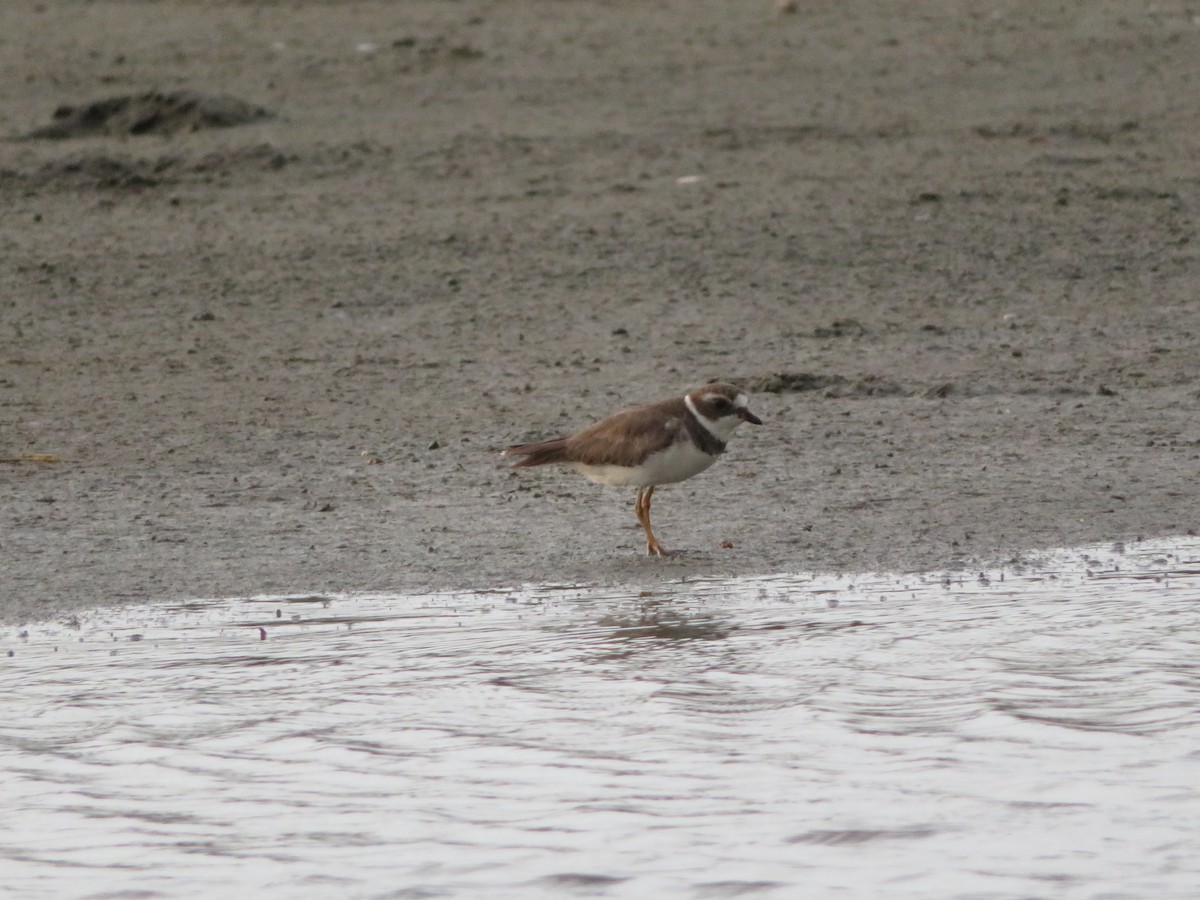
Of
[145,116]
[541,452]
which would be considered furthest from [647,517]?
[145,116]

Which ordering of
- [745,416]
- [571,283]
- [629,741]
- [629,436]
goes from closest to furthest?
[629,741] → [629,436] → [745,416] → [571,283]

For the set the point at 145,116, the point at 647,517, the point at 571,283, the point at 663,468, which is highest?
the point at 145,116

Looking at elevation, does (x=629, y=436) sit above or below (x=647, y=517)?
above

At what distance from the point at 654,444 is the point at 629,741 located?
1.66m

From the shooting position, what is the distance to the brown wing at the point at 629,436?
7.28 meters

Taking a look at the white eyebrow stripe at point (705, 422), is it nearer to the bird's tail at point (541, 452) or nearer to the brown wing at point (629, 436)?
the brown wing at point (629, 436)

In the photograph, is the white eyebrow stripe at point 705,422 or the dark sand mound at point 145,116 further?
the dark sand mound at point 145,116

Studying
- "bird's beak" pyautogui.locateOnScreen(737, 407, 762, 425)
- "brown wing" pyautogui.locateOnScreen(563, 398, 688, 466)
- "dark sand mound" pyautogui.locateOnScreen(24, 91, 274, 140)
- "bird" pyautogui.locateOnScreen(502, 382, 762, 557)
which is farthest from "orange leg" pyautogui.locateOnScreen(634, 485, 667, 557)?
"dark sand mound" pyautogui.locateOnScreen(24, 91, 274, 140)

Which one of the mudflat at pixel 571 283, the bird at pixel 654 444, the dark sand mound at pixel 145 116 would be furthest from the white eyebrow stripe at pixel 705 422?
the dark sand mound at pixel 145 116

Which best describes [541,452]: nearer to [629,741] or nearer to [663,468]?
[663,468]

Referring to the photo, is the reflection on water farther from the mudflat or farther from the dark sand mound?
the dark sand mound

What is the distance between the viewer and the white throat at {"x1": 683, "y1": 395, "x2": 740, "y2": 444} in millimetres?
7379

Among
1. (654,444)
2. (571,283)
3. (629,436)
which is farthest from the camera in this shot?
(571,283)

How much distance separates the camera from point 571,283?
11.1 m
